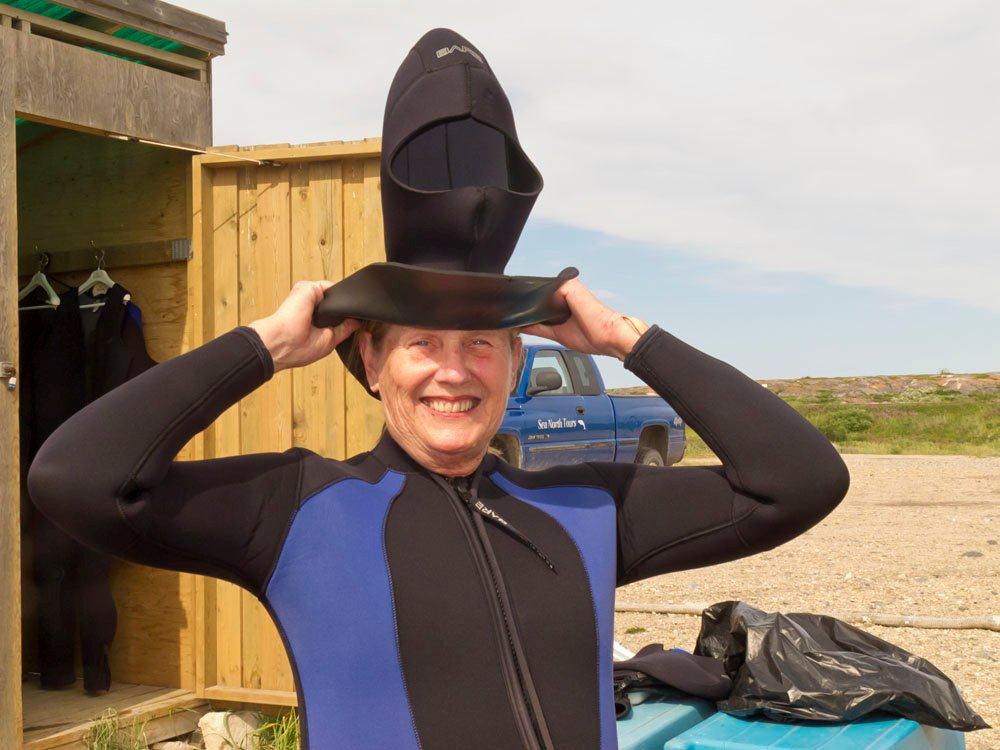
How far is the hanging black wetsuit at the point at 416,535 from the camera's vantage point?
6.73ft

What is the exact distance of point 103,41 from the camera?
5.45 m

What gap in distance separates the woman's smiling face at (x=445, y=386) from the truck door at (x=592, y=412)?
10.4 metres

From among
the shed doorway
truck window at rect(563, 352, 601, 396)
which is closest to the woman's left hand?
the shed doorway

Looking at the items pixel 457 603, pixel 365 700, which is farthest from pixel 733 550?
pixel 365 700

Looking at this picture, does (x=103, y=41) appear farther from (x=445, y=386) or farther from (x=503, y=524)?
(x=503, y=524)

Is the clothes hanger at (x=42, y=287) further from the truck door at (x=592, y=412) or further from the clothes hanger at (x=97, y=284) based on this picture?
the truck door at (x=592, y=412)

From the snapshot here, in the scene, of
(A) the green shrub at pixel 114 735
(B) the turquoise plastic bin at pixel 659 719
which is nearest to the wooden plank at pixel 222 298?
(A) the green shrub at pixel 114 735

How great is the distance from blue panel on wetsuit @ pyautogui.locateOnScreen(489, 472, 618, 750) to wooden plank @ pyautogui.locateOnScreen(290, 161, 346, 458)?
9.64 feet

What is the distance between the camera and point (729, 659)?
14.1ft

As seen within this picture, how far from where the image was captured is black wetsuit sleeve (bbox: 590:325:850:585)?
91.5 inches

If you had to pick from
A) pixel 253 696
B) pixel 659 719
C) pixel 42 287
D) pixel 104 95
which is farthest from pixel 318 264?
pixel 659 719

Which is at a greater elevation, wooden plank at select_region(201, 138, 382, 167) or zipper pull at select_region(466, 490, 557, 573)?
wooden plank at select_region(201, 138, 382, 167)

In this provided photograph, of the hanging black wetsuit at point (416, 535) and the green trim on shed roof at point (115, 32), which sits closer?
the hanging black wetsuit at point (416, 535)

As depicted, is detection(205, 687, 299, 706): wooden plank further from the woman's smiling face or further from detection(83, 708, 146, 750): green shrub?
the woman's smiling face
